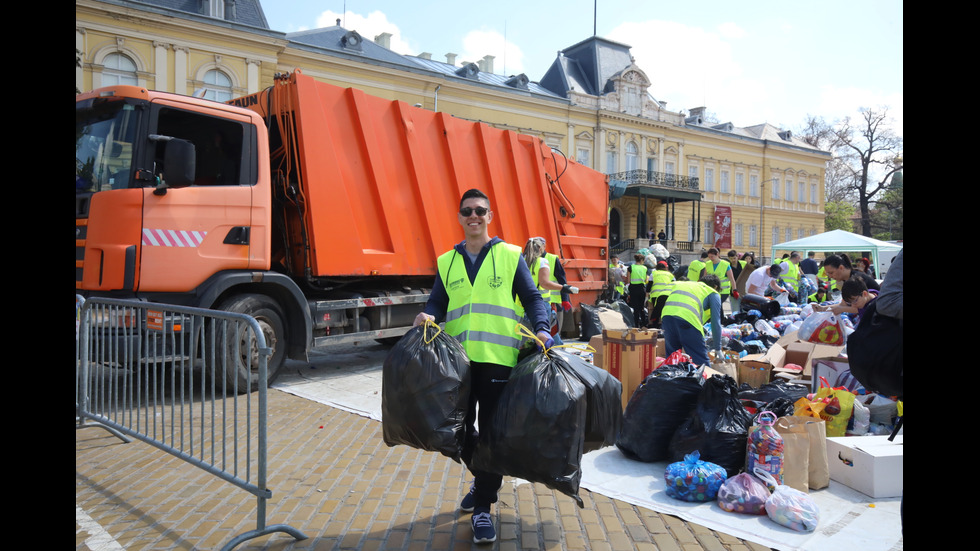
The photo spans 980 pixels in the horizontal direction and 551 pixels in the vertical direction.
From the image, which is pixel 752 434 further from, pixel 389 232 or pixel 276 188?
pixel 276 188

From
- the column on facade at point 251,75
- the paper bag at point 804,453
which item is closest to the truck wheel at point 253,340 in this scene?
the paper bag at point 804,453

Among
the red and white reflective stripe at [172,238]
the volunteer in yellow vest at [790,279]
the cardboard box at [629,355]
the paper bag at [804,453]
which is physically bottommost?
the paper bag at [804,453]

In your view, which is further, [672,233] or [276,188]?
[672,233]

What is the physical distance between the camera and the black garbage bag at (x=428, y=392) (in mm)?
2561

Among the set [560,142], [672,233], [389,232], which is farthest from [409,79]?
[389,232]

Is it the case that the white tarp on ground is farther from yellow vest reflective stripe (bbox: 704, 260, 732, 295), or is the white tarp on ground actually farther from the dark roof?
the dark roof

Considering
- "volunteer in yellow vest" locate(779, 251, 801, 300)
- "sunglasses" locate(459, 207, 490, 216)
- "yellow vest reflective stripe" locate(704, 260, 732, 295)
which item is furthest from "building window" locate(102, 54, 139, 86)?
"sunglasses" locate(459, 207, 490, 216)

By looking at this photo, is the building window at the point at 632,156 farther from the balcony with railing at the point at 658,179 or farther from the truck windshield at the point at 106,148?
the truck windshield at the point at 106,148

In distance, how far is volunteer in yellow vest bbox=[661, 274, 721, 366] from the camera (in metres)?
5.32

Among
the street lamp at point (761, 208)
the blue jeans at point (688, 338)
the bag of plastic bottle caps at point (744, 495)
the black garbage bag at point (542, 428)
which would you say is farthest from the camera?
the street lamp at point (761, 208)

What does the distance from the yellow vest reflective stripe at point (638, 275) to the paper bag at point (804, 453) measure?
307 inches

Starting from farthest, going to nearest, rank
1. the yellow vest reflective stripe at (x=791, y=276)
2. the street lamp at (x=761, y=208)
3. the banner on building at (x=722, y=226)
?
the street lamp at (x=761, y=208), the banner on building at (x=722, y=226), the yellow vest reflective stripe at (x=791, y=276)
